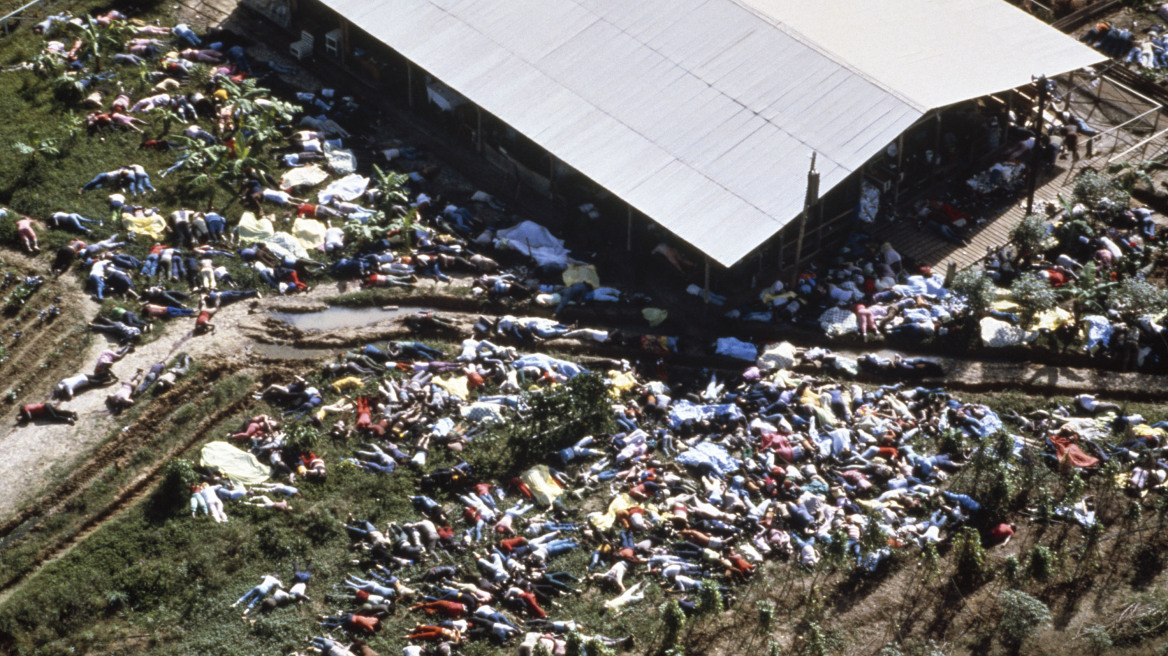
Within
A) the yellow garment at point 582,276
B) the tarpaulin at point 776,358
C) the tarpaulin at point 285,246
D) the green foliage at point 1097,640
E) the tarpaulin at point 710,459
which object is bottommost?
the green foliage at point 1097,640

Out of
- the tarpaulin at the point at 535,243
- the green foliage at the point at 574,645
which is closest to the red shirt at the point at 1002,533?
the green foliage at the point at 574,645

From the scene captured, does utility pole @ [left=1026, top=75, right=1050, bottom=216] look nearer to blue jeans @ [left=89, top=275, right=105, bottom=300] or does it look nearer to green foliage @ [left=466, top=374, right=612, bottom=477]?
green foliage @ [left=466, top=374, right=612, bottom=477]

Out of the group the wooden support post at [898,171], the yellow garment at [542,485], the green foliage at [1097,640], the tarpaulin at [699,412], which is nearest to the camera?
the green foliage at [1097,640]

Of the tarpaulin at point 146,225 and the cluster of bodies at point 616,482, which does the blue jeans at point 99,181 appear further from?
the cluster of bodies at point 616,482

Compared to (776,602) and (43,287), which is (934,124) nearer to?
(776,602)

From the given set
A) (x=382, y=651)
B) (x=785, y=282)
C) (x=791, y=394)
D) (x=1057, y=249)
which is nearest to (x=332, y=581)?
(x=382, y=651)

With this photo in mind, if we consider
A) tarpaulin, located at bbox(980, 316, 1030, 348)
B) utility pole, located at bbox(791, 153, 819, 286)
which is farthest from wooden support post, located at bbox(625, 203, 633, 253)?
tarpaulin, located at bbox(980, 316, 1030, 348)
